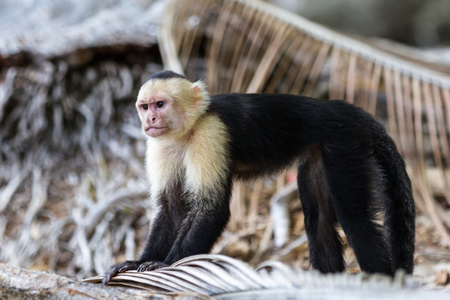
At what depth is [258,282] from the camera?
1781 mm

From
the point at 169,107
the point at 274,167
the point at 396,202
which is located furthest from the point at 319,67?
the point at 169,107

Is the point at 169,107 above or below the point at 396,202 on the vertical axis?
above

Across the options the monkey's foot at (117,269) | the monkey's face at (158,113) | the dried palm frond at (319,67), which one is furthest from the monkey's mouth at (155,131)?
the dried palm frond at (319,67)

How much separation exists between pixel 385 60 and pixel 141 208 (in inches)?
114

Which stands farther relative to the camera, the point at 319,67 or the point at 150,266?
the point at 319,67

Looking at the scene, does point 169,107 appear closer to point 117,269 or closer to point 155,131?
point 155,131

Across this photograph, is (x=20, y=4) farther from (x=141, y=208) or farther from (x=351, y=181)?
(x=351, y=181)

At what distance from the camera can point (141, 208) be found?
17.4 ft

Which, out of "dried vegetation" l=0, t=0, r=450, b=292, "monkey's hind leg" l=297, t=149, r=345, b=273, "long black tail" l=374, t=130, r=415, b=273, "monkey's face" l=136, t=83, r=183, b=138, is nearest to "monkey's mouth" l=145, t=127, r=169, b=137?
"monkey's face" l=136, t=83, r=183, b=138

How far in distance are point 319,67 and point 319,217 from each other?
87.0 inches

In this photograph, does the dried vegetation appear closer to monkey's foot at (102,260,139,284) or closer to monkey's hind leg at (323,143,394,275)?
monkey's hind leg at (323,143,394,275)

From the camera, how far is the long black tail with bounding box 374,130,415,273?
2.89 m

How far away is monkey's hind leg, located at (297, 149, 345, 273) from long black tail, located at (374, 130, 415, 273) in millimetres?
350

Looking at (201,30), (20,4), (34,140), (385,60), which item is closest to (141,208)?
(34,140)
